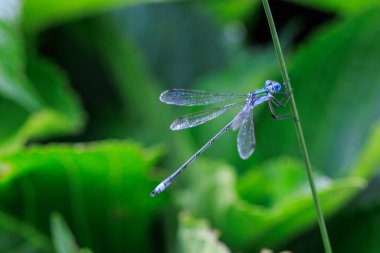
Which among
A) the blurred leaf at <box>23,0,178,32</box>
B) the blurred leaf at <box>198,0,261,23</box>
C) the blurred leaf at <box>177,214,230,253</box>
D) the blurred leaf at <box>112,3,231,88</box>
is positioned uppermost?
the blurred leaf at <box>198,0,261,23</box>

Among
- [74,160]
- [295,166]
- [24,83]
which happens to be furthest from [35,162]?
[295,166]

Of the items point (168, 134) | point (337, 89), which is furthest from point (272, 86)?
point (168, 134)

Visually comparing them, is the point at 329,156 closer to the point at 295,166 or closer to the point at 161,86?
the point at 295,166

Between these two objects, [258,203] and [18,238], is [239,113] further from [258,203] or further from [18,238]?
[18,238]

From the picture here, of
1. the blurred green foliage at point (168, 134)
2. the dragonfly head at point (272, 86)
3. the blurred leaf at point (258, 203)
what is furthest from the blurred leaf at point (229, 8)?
the dragonfly head at point (272, 86)

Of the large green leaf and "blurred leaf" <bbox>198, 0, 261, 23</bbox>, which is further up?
"blurred leaf" <bbox>198, 0, 261, 23</bbox>

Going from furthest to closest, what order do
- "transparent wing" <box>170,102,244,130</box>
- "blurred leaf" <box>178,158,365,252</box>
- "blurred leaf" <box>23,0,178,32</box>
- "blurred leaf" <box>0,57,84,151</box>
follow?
"blurred leaf" <box>23,0,178,32</box>
"blurred leaf" <box>0,57,84,151</box>
"blurred leaf" <box>178,158,365,252</box>
"transparent wing" <box>170,102,244,130</box>

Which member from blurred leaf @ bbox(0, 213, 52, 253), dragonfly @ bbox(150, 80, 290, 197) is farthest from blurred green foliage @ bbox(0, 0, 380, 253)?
dragonfly @ bbox(150, 80, 290, 197)

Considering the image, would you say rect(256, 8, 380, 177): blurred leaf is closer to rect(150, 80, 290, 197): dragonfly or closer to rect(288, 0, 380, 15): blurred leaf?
rect(288, 0, 380, 15): blurred leaf
